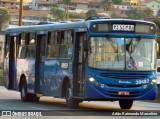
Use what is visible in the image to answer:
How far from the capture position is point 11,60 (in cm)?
3444

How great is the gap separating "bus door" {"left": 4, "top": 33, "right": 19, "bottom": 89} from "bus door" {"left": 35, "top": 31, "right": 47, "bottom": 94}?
2754mm

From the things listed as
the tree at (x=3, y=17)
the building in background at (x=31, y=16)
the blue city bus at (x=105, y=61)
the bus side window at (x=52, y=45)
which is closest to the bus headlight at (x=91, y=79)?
the blue city bus at (x=105, y=61)

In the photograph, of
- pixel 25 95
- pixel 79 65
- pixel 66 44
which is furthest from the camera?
pixel 25 95

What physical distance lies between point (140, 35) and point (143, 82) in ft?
4.78

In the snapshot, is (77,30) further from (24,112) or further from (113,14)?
(113,14)

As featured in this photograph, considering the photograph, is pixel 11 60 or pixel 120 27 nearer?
pixel 120 27

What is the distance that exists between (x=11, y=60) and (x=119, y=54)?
9.18 meters

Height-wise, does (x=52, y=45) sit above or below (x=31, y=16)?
above

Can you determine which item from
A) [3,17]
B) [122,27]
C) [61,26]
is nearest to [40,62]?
[61,26]

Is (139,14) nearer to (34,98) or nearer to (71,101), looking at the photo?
(34,98)

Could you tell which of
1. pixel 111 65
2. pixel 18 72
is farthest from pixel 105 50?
pixel 18 72

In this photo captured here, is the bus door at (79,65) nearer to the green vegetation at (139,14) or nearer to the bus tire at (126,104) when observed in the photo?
the bus tire at (126,104)

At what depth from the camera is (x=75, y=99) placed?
90.0ft

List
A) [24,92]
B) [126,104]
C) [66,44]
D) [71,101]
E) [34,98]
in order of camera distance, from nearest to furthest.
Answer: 1. [71,101]
2. [126,104]
3. [66,44]
4. [24,92]
5. [34,98]
